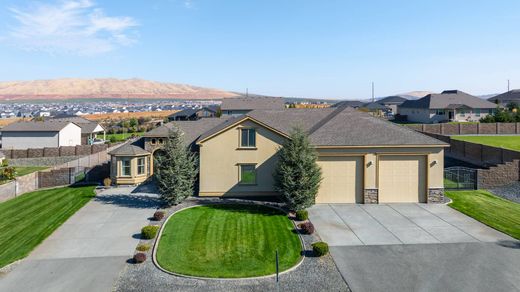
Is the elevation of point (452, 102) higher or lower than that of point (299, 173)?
higher

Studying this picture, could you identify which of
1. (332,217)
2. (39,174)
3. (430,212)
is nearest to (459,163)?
(430,212)

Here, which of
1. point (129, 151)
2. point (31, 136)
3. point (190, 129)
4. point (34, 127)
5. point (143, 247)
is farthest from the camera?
point (34, 127)

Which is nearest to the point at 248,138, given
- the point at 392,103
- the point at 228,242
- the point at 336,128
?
the point at 336,128

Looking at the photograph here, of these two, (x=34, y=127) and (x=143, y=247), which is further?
(x=34, y=127)

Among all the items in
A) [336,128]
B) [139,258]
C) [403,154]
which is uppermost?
[336,128]

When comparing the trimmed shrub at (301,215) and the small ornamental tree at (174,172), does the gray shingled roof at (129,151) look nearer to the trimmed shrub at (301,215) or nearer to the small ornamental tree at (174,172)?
the small ornamental tree at (174,172)

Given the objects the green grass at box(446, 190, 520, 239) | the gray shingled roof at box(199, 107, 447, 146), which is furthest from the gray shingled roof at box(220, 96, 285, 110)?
the green grass at box(446, 190, 520, 239)

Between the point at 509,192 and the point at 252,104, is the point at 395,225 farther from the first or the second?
the point at 252,104
